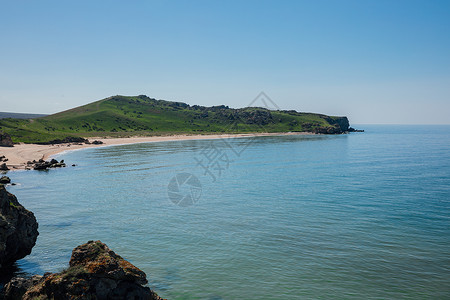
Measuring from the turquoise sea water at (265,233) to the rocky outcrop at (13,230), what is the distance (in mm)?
1448

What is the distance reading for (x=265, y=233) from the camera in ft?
101

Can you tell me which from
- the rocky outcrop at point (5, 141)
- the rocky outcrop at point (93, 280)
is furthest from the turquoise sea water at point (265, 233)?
the rocky outcrop at point (5, 141)

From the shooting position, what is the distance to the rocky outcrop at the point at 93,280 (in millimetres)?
14555

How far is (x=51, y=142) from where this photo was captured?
142m

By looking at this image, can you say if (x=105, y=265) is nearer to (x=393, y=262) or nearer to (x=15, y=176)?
(x=393, y=262)

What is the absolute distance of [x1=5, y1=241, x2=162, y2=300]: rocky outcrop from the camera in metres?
14.6

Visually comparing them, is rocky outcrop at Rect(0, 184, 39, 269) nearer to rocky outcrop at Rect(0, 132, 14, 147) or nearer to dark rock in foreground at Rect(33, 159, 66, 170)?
dark rock in foreground at Rect(33, 159, 66, 170)

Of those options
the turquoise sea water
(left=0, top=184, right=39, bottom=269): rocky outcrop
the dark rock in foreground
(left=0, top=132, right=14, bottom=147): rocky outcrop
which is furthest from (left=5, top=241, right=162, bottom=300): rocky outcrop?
(left=0, top=132, right=14, bottom=147): rocky outcrop

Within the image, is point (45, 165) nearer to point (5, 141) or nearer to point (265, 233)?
point (5, 141)

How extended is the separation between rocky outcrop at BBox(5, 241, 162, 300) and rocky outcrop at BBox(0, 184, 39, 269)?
706 centimetres

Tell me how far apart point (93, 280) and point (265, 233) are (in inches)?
751

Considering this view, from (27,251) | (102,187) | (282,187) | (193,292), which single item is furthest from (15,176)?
(193,292)

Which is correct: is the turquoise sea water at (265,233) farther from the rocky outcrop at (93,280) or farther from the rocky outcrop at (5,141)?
the rocky outcrop at (5,141)

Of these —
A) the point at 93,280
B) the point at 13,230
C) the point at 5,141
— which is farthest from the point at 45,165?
the point at 93,280
